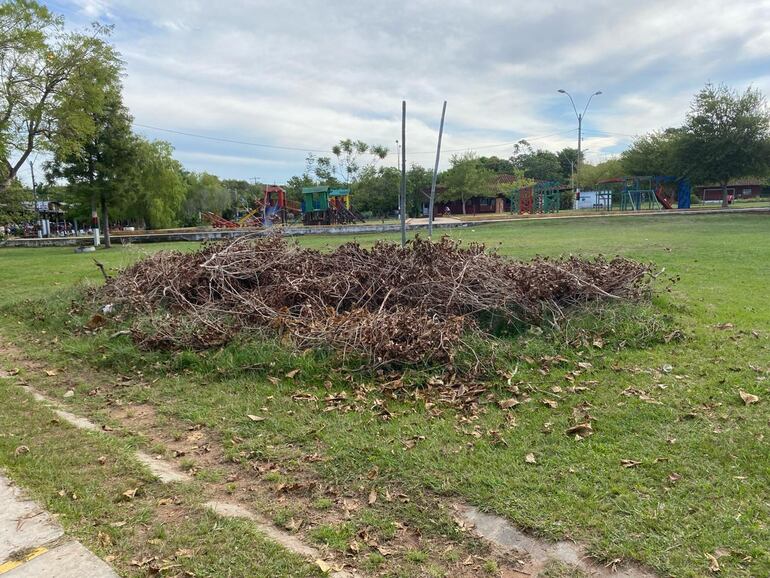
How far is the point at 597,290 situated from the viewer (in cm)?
663

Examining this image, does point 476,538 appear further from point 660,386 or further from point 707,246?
point 707,246

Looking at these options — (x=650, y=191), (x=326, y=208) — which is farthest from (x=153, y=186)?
(x=650, y=191)

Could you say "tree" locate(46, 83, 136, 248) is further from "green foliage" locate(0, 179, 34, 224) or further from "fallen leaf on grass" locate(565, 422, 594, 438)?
"fallen leaf on grass" locate(565, 422, 594, 438)

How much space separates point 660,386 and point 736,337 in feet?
6.08

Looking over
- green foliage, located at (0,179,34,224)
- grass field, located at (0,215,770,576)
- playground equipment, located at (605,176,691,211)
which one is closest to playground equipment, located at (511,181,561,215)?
playground equipment, located at (605,176,691,211)

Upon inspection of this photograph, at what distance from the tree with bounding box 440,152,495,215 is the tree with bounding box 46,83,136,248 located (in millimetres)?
36743

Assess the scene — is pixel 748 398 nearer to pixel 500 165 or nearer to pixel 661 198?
pixel 661 198

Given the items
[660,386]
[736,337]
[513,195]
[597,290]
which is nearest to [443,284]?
[597,290]

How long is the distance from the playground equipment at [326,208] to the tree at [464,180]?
16.5 metres

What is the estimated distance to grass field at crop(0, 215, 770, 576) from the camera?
8.71 feet

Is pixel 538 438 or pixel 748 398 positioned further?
pixel 748 398

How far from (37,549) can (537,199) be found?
158 ft

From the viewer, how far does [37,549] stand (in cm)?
262

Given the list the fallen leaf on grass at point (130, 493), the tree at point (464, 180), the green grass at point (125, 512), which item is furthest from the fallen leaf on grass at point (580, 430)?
the tree at point (464, 180)
